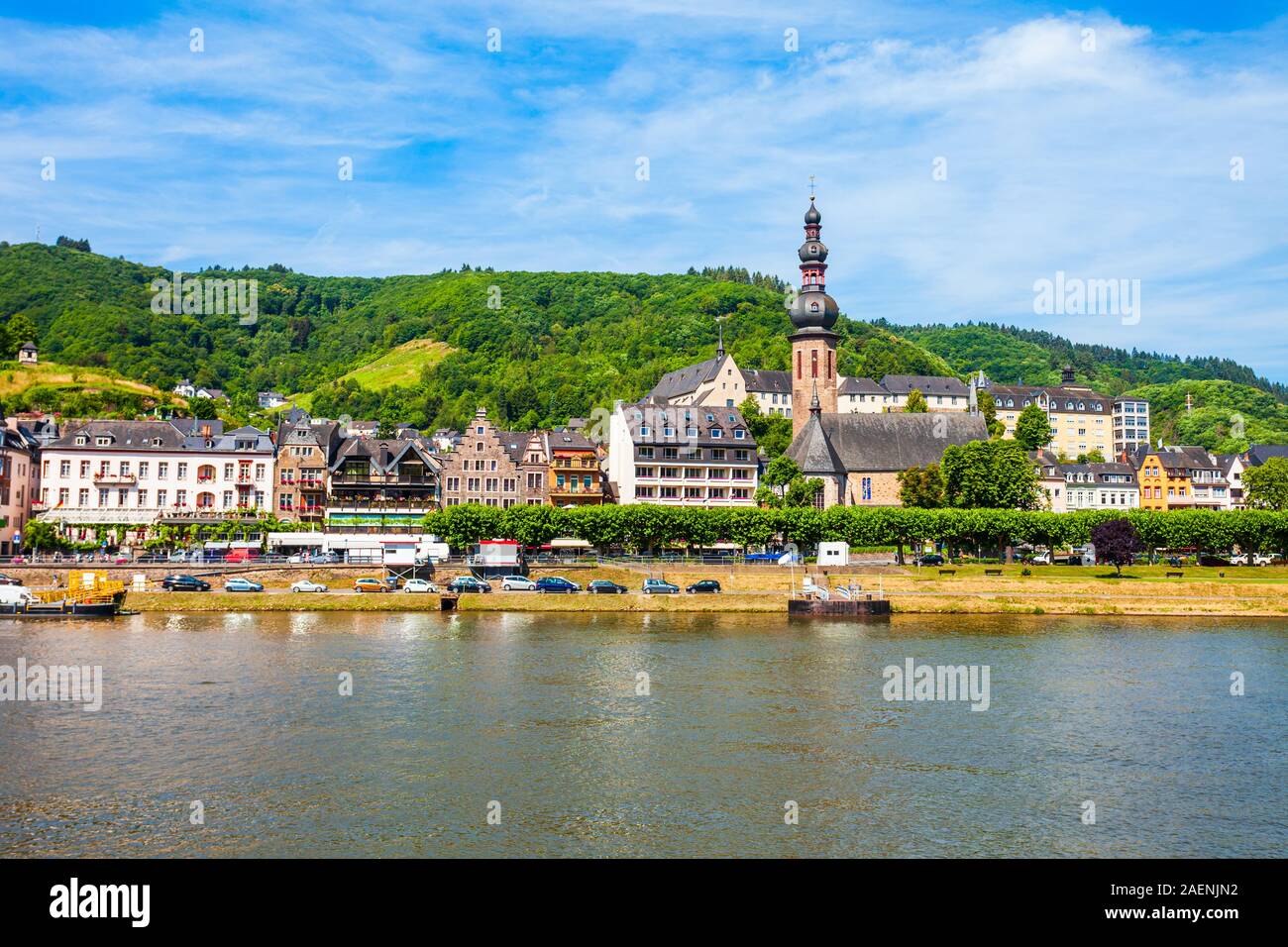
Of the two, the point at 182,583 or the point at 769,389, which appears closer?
the point at 182,583

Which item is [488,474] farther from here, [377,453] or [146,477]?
[146,477]

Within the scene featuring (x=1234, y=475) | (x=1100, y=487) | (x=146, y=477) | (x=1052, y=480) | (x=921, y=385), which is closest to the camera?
(x=146, y=477)

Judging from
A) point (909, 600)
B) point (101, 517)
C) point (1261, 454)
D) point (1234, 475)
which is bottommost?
point (909, 600)

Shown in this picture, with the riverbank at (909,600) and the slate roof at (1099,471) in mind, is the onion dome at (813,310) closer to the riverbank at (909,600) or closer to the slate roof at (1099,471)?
the slate roof at (1099,471)

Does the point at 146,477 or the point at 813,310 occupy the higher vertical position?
the point at 813,310

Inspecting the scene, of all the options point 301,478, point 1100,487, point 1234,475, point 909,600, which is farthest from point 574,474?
point 1234,475

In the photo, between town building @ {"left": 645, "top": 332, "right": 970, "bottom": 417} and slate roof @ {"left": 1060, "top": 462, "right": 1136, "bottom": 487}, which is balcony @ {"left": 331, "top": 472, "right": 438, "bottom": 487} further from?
slate roof @ {"left": 1060, "top": 462, "right": 1136, "bottom": 487}
